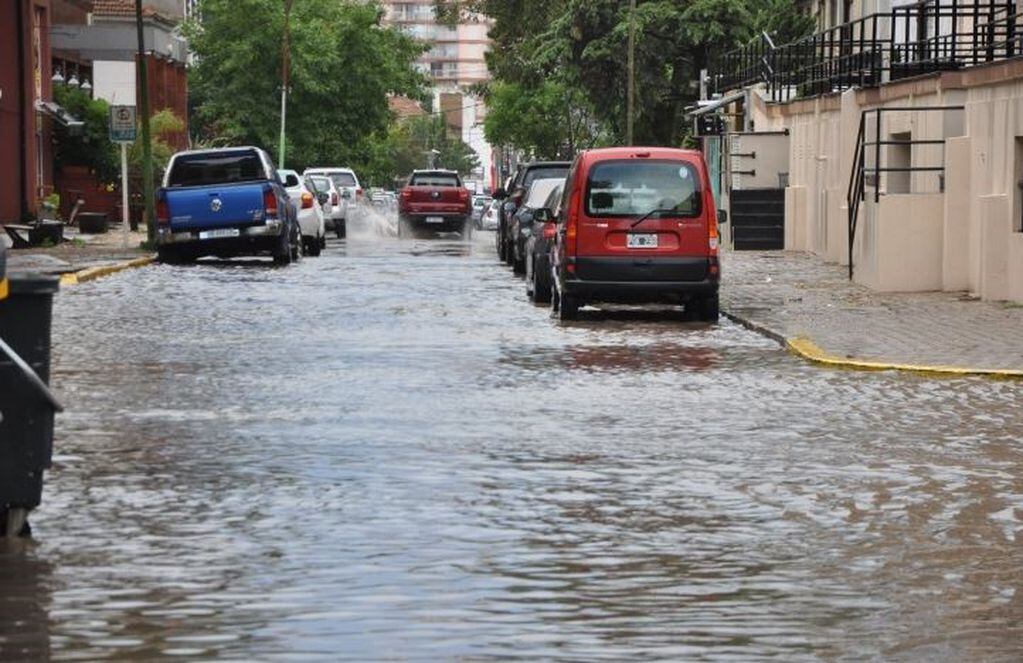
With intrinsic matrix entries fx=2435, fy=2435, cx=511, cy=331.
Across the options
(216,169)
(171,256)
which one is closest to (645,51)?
(171,256)

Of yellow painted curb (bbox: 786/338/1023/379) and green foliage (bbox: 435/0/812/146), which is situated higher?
green foliage (bbox: 435/0/812/146)

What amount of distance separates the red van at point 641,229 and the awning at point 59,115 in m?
38.1

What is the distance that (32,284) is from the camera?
9.70m

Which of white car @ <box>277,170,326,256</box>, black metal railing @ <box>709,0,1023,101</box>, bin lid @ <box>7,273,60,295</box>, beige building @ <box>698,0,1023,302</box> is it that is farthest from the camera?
white car @ <box>277,170,326,256</box>

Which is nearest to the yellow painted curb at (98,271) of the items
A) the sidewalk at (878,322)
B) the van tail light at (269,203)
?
the van tail light at (269,203)

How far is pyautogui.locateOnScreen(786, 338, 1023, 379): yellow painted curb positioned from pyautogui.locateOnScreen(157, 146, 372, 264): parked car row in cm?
1886

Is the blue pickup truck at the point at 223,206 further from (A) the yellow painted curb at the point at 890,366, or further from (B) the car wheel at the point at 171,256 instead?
(A) the yellow painted curb at the point at 890,366

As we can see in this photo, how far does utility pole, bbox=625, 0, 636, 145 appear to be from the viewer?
64244 mm

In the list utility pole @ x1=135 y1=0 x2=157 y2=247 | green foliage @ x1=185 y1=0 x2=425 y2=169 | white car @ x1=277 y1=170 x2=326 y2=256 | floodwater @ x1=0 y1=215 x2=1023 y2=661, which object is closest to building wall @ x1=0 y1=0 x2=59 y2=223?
utility pole @ x1=135 y1=0 x2=157 y2=247

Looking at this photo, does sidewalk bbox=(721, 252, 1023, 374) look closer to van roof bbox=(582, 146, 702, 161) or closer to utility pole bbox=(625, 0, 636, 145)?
van roof bbox=(582, 146, 702, 161)

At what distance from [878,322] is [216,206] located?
1637 centimetres

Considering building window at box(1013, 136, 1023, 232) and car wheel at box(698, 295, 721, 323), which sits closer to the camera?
car wheel at box(698, 295, 721, 323)

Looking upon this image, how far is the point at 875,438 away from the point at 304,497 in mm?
3945

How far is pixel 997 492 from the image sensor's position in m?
11.2
